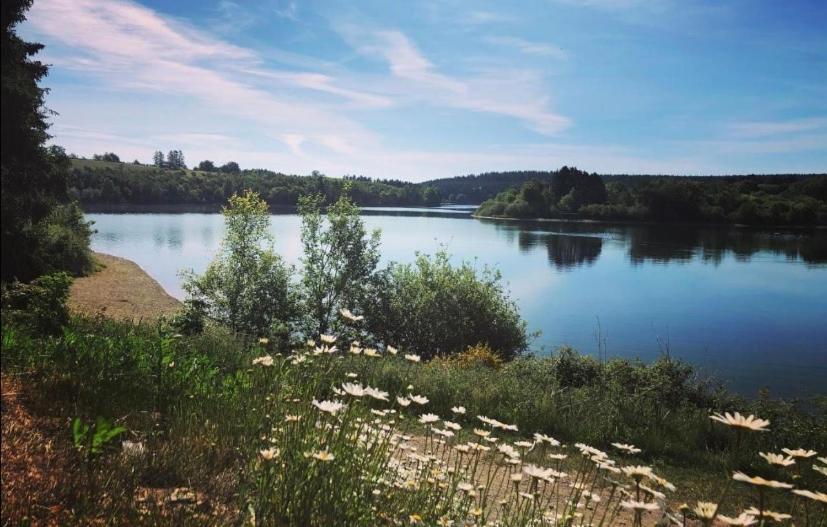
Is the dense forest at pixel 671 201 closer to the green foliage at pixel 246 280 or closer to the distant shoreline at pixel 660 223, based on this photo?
the distant shoreline at pixel 660 223

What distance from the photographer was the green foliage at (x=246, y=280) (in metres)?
20.9

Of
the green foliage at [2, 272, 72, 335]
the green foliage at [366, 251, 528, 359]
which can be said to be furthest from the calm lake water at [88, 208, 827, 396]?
the green foliage at [2, 272, 72, 335]

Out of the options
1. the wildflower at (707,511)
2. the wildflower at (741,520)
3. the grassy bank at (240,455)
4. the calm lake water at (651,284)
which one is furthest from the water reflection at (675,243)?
the wildflower at (707,511)

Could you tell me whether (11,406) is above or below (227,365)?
above

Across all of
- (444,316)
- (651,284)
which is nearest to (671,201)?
(651,284)

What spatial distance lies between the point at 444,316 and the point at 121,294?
14195 mm

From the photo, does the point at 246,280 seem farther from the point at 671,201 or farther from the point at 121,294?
the point at 671,201

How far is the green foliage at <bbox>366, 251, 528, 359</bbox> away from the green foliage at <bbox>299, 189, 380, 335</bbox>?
31.4 inches

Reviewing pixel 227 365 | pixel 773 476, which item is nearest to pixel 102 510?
pixel 227 365

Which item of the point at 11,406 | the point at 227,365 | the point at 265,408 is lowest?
the point at 227,365

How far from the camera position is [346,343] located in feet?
62.7

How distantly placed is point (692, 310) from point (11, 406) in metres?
35.1

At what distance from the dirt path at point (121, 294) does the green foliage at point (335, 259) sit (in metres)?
5.50

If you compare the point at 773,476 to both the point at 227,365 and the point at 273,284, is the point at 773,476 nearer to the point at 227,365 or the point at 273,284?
the point at 227,365
